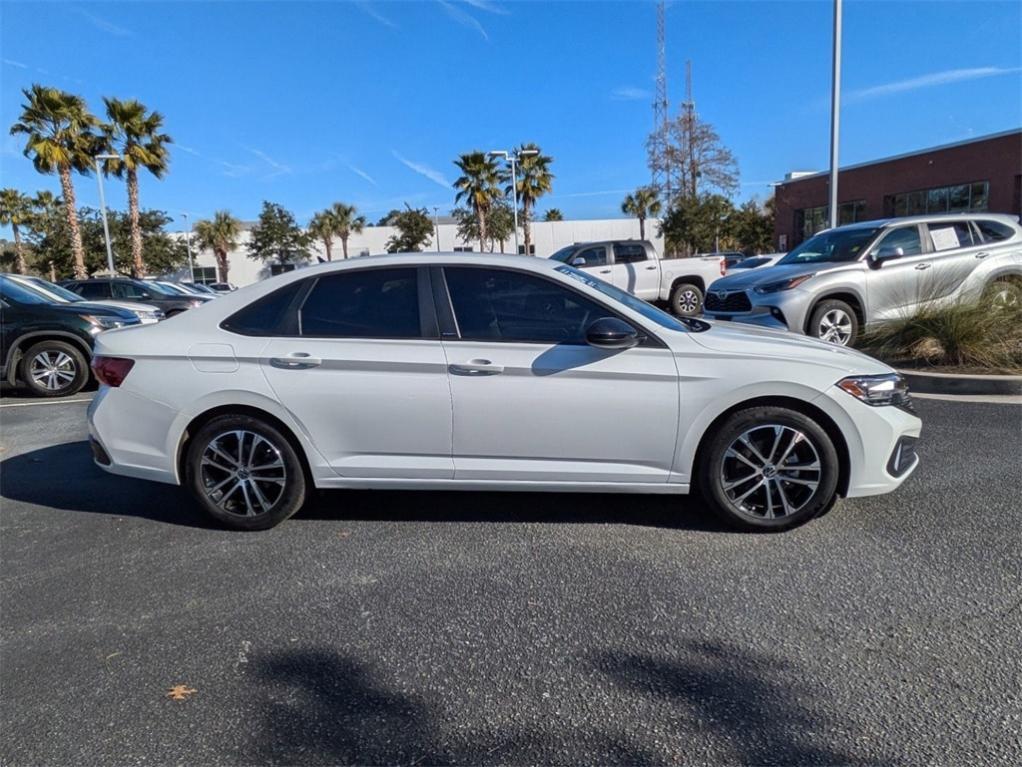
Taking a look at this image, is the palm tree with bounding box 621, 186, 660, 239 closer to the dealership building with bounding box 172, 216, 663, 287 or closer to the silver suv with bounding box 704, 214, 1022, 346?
the dealership building with bounding box 172, 216, 663, 287

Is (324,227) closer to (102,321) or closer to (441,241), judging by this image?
(441,241)

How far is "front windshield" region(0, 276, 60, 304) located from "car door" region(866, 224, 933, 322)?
10.9m

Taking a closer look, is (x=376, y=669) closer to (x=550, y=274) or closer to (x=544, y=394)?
(x=544, y=394)

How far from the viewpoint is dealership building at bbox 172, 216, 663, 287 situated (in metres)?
54.7

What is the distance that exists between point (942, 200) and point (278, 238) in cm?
4554

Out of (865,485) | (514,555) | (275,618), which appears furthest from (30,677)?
(865,485)

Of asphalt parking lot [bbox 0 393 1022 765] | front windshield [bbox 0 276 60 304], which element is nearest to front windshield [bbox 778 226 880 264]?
asphalt parking lot [bbox 0 393 1022 765]

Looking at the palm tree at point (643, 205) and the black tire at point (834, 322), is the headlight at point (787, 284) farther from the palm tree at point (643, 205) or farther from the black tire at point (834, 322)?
the palm tree at point (643, 205)

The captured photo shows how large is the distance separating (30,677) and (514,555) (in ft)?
7.08

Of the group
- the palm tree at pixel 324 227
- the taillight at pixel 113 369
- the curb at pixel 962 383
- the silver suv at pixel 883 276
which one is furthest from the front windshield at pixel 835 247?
the palm tree at pixel 324 227

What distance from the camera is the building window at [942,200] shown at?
97.7ft

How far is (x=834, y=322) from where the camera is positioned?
8.32 meters

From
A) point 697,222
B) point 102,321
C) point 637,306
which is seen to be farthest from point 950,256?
point 697,222

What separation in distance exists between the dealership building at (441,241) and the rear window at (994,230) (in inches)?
1762
